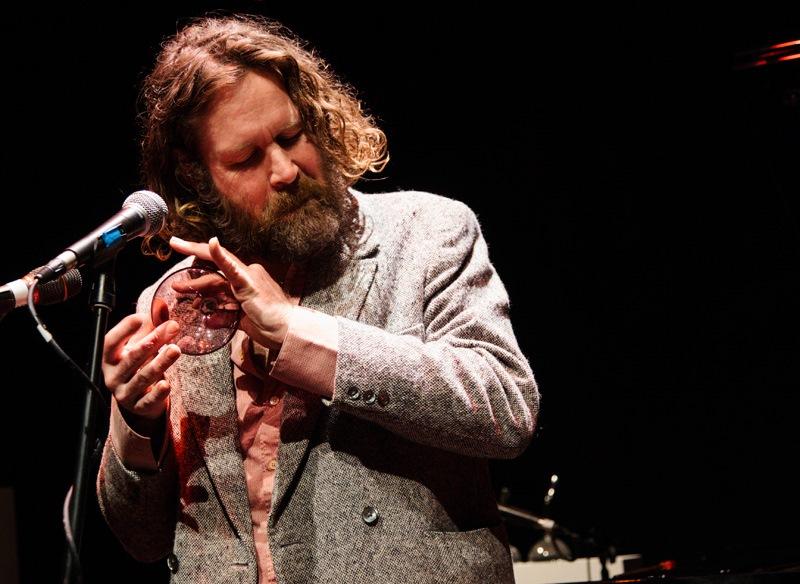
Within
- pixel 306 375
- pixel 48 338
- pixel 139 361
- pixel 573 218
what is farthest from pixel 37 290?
pixel 573 218

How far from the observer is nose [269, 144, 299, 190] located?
204 cm

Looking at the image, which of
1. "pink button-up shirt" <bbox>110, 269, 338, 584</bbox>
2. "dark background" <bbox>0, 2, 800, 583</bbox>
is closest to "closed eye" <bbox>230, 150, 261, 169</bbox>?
"pink button-up shirt" <bbox>110, 269, 338, 584</bbox>

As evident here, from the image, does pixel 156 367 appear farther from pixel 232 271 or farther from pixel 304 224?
pixel 304 224

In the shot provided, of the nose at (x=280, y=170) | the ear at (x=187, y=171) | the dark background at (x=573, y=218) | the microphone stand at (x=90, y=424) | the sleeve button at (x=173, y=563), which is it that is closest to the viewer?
the microphone stand at (x=90, y=424)

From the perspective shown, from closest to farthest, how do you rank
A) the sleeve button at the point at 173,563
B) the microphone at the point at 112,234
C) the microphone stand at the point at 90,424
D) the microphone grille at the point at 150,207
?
the microphone stand at the point at 90,424 → the microphone at the point at 112,234 → the microphone grille at the point at 150,207 → the sleeve button at the point at 173,563

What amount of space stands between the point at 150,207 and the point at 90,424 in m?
0.44

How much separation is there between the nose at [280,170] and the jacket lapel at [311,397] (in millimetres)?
227

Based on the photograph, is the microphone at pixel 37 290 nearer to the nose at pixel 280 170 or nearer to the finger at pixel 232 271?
the finger at pixel 232 271

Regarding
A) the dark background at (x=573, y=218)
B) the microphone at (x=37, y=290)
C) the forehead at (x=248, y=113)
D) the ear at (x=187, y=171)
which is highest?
the forehead at (x=248, y=113)

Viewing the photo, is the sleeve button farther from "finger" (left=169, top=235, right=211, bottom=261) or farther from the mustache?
the mustache

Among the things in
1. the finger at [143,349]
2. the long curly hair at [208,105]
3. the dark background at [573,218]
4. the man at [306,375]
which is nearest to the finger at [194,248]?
the man at [306,375]

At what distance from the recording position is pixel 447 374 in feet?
5.53

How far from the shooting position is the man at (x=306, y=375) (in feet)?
A: 5.55

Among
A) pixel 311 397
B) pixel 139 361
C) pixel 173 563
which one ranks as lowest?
pixel 173 563
